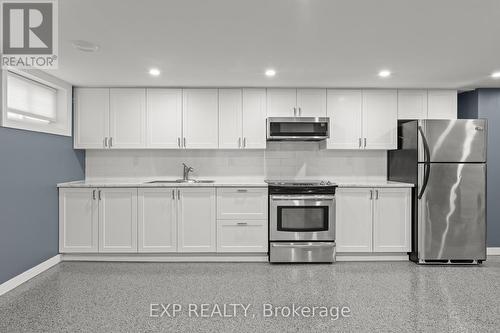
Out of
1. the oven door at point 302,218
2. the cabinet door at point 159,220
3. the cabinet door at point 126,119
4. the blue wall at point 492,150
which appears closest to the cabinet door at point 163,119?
the cabinet door at point 126,119

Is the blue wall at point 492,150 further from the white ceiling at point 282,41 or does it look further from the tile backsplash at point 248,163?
the tile backsplash at point 248,163

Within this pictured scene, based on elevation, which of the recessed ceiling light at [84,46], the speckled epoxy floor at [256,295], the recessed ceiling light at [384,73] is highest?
the recessed ceiling light at [384,73]

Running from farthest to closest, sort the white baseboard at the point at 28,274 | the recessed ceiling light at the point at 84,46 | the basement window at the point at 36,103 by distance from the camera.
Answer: the basement window at the point at 36,103
the white baseboard at the point at 28,274
the recessed ceiling light at the point at 84,46

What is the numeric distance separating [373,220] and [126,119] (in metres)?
3.54

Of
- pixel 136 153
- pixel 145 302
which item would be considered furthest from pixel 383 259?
pixel 136 153

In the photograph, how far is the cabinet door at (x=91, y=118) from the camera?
4090 mm

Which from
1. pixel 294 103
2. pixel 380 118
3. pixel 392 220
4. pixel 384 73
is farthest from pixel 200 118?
pixel 392 220

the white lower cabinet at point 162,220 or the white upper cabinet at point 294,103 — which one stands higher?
the white upper cabinet at point 294,103

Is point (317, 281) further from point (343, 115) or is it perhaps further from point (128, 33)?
point (128, 33)

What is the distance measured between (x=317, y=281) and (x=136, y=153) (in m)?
3.01

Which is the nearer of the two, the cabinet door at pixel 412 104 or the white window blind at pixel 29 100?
the white window blind at pixel 29 100

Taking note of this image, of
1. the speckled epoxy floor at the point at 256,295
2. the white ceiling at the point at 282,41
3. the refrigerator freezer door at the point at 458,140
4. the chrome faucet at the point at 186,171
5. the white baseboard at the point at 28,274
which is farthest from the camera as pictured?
the chrome faucet at the point at 186,171

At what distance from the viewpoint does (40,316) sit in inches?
95.0

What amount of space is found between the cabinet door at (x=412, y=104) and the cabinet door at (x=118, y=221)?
12.3 ft
